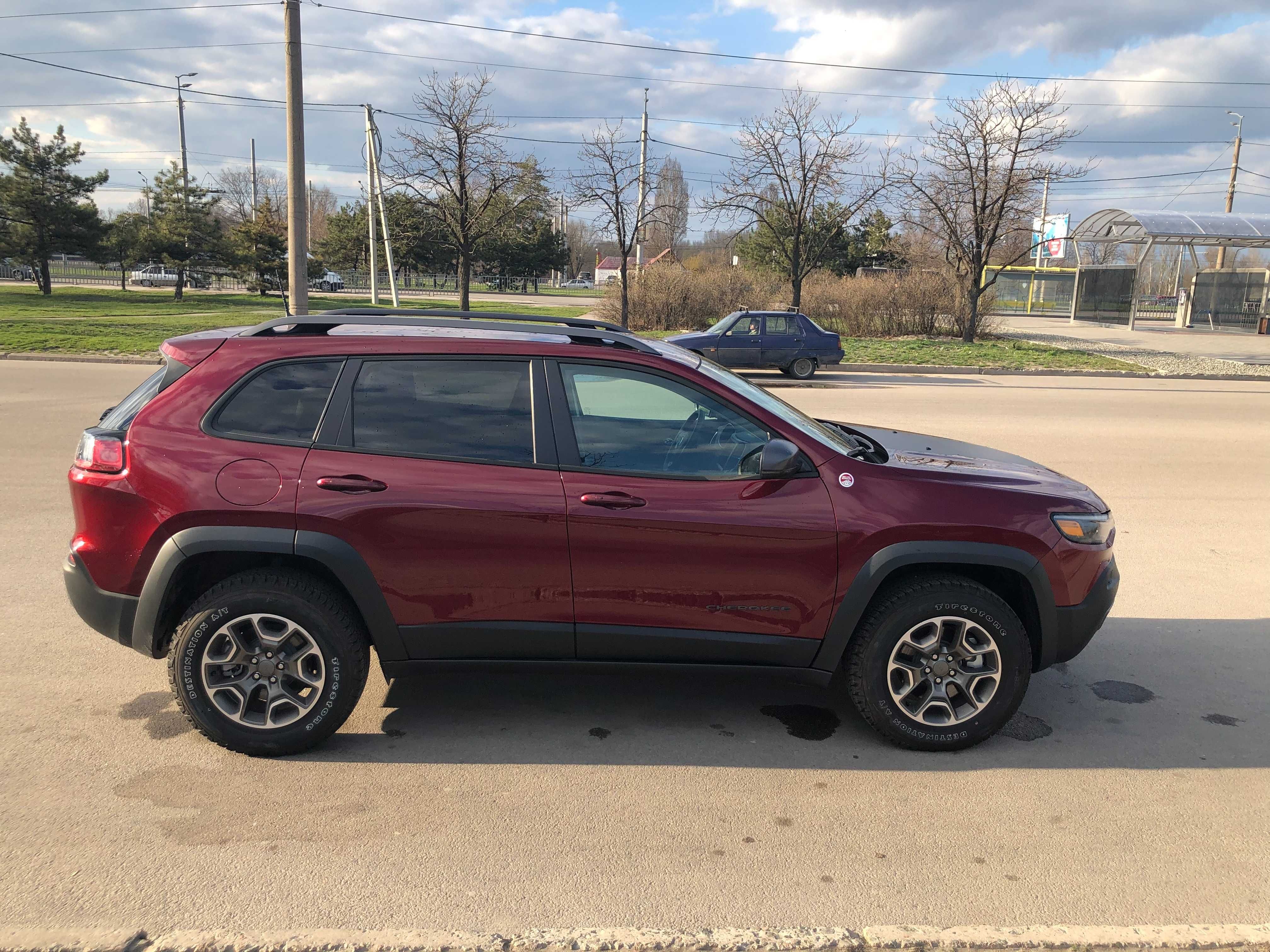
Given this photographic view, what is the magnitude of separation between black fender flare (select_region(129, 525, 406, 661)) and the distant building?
2407 cm

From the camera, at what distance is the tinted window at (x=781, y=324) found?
2005 centimetres

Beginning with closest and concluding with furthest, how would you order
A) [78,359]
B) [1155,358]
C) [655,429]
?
Answer: [655,429], [78,359], [1155,358]

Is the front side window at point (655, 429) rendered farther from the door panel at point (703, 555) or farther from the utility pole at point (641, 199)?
the utility pole at point (641, 199)

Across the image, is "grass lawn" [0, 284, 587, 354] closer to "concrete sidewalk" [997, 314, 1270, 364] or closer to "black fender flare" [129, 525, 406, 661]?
"black fender flare" [129, 525, 406, 661]

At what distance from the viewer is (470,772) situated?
368cm

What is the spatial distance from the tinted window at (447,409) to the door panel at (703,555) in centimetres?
33

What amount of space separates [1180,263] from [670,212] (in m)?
28.0

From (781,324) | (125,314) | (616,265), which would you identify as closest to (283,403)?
(781,324)

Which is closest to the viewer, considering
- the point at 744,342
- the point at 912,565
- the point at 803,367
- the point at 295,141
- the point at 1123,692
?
the point at 912,565

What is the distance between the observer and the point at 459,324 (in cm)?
417

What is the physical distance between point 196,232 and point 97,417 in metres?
35.2

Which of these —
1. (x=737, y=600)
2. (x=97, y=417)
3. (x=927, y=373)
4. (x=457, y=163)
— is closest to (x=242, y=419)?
(x=737, y=600)

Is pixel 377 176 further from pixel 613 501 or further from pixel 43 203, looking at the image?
pixel 613 501

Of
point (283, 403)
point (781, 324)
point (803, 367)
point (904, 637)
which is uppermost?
point (781, 324)
